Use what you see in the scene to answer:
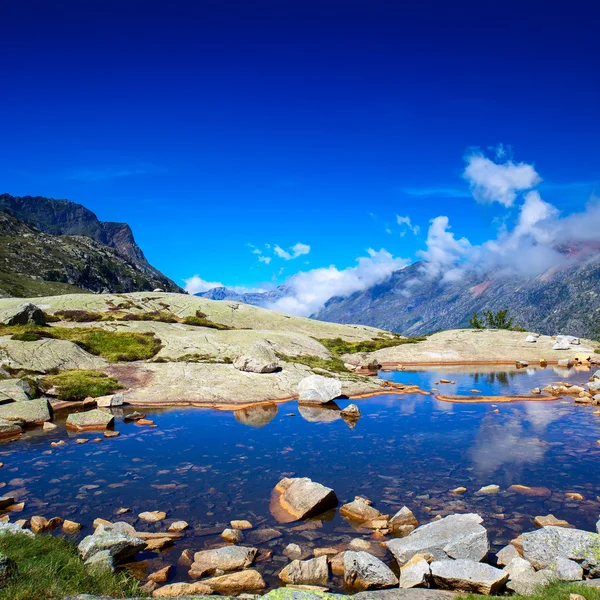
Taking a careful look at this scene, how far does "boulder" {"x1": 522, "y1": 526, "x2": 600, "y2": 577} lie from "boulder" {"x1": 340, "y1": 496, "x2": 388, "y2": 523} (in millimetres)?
6443

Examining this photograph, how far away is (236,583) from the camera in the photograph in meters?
15.7

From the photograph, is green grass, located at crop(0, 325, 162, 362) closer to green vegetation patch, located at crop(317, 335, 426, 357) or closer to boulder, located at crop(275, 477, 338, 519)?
green vegetation patch, located at crop(317, 335, 426, 357)

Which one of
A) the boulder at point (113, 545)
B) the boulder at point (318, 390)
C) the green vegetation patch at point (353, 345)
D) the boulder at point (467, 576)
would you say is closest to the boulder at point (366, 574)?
the boulder at point (467, 576)

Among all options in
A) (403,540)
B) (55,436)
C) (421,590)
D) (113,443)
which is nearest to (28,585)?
(421,590)

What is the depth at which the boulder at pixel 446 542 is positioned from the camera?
16.8 m

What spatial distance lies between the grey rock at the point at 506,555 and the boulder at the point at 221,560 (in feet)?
29.9

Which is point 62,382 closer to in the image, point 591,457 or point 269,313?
point 591,457

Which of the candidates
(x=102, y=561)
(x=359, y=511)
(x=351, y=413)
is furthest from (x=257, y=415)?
(x=102, y=561)

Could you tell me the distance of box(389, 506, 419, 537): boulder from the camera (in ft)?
65.7

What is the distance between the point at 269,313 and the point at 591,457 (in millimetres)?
101682

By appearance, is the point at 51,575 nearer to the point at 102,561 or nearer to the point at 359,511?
the point at 102,561

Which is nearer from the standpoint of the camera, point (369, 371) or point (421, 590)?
point (421, 590)

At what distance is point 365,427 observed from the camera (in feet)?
127

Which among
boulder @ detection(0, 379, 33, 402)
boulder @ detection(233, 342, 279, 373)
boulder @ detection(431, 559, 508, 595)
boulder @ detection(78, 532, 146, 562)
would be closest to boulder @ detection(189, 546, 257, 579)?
boulder @ detection(78, 532, 146, 562)
